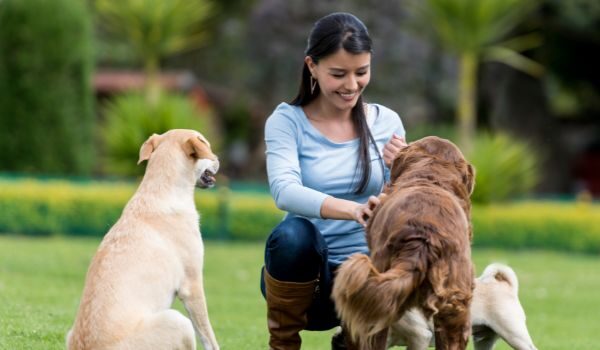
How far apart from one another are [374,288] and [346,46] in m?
1.34

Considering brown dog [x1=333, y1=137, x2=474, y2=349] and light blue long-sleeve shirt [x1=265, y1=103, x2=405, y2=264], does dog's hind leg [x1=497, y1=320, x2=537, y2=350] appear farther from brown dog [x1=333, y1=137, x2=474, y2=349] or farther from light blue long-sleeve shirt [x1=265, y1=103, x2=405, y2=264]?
brown dog [x1=333, y1=137, x2=474, y2=349]

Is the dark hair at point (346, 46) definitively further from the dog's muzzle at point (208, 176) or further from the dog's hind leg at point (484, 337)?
the dog's hind leg at point (484, 337)

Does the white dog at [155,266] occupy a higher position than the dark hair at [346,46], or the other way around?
the dark hair at [346,46]

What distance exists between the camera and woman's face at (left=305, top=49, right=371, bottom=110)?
16.6 feet

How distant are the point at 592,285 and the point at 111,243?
7915mm

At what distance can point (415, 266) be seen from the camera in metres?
4.30

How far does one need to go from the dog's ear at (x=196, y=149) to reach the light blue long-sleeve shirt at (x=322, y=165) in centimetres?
49

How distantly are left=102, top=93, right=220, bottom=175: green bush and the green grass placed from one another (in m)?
1.72

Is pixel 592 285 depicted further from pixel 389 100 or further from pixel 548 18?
pixel 548 18

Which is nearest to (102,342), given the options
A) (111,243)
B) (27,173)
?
(111,243)

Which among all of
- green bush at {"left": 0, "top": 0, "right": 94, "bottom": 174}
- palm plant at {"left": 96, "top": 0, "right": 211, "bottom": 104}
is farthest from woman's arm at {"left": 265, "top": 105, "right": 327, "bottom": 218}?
green bush at {"left": 0, "top": 0, "right": 94, "bottom": 174}

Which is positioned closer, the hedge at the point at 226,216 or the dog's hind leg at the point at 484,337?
the dog's hind leg at the point at 484,337

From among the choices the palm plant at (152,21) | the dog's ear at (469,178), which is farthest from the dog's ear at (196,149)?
the palm plant at (152,21)

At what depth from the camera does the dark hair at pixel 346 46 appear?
506cm
